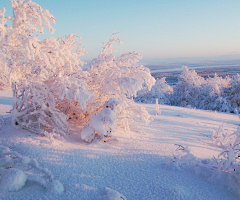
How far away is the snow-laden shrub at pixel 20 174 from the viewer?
5.94 feet

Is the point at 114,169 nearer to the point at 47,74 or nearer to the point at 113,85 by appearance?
the point at 113,85

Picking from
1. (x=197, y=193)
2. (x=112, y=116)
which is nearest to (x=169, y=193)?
(x=197, y=193)

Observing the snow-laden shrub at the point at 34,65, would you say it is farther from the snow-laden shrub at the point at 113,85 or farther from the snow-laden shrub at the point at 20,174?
the snow-laden shrub at the point at 20,174

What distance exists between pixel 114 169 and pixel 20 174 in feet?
3.90

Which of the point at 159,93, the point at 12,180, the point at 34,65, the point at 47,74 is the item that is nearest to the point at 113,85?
the point at 47,74

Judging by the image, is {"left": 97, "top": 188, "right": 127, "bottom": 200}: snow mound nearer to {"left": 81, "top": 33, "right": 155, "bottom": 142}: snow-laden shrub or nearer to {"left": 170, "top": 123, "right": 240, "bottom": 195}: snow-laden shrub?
{"left": 170, "top": 123, "right": 240, "bottom": 195}: snow-laden shrub

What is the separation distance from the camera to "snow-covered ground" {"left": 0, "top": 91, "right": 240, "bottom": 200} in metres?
1.85

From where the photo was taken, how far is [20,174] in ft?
6.15

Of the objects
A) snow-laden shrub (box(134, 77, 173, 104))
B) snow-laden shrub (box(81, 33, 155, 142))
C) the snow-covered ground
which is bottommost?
snow-laden shrub (box(134, 77, 173, 104))

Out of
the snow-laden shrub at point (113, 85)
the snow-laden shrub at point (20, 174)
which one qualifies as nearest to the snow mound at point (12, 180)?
the snow-laden shrub at point (20, 174)

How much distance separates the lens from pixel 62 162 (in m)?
2.35

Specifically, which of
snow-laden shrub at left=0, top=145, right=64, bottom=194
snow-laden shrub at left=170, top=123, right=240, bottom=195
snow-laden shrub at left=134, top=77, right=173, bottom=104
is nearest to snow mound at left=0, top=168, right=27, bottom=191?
snow-laden shrub at left=0, top=145, right=64, bottom=194

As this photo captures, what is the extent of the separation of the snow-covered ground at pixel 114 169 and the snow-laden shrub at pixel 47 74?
41cm

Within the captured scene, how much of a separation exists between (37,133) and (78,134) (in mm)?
781
